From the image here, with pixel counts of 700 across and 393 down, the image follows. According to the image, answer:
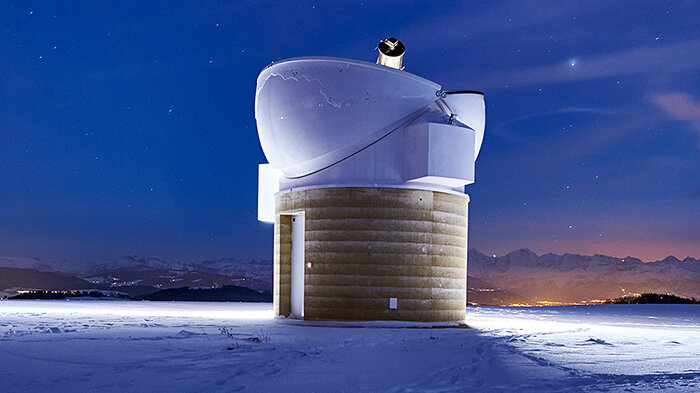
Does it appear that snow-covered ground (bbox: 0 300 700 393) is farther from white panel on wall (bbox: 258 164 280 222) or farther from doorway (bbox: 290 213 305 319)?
white panel on wall (bbox: 258 164 280 222)

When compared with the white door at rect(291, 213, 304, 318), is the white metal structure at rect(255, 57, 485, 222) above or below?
above

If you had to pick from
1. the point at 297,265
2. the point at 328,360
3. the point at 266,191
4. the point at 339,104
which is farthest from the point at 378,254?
the point at 328,360

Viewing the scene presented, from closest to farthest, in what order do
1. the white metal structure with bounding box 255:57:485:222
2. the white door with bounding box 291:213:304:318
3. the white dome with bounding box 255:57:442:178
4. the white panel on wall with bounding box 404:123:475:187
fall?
the white panel on wall with bounding box 404:123:475:187, the white metal structure with bounding box 255:57:485:222, the white dome with bounding box 255:57:442:178, the white door with bounding box 291:213:304:318

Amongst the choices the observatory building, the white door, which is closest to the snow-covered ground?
the observatory building

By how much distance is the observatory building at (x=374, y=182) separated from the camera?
551 inches

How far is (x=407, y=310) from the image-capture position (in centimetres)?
1405

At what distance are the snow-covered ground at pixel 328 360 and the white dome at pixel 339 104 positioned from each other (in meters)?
4.36

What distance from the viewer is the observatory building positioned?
551 inches

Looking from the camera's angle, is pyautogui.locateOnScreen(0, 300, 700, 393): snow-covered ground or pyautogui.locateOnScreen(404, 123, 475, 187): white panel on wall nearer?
pyautogui.locateOnScreen(0, 300, 700, 393): snow-covered ground

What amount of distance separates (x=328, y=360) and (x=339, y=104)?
7472mm

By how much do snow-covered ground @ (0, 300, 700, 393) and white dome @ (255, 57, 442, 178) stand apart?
4.36 metres

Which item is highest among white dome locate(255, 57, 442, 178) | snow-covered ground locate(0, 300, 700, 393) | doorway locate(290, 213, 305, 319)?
white dome locate(255, 57, 442, 178)

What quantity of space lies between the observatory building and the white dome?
0.02 meters

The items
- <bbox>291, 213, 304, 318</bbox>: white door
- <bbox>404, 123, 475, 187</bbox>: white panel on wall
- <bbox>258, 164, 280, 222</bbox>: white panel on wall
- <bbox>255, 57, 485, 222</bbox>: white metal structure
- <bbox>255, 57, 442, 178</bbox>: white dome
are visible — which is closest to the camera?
<bbox>404, 123, 475, 187</bbox>: white panel on wall
